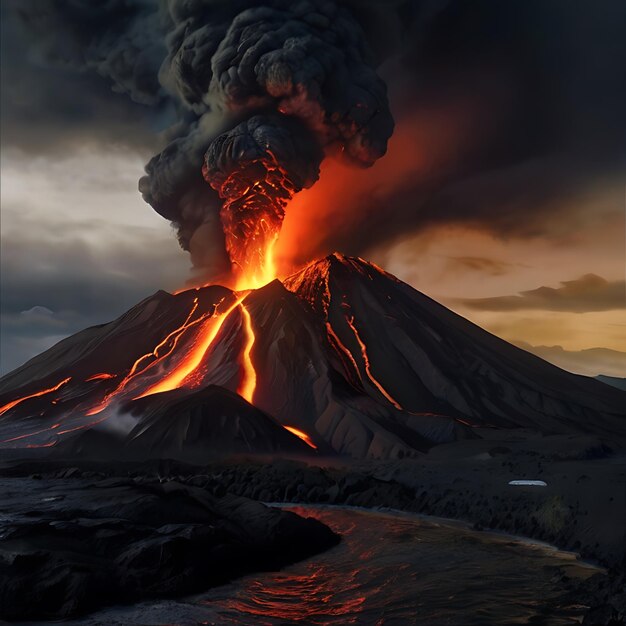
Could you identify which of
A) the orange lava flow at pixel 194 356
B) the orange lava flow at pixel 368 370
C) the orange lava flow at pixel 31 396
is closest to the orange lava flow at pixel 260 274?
the orange lava flow at pixel 194 356

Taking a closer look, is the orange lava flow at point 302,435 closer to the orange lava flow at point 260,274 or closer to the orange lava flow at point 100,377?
the orange lava flow at point 100,377

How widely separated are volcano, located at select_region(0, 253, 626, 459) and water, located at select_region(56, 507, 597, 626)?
18.8 metres

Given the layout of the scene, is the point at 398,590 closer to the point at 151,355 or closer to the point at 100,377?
the point at 100,377

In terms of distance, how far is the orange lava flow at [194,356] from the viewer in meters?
48.8

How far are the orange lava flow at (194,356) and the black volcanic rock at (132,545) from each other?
97.2ft

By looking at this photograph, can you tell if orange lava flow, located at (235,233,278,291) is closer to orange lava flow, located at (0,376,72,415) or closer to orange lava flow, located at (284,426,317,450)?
orange lava flow, located at (0,376,72,415)

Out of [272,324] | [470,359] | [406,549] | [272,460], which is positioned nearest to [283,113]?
[272,324]

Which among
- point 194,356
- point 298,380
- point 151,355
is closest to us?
point 298,380

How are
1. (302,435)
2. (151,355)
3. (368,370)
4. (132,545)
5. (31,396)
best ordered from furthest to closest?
(151,355) → (368,370) → (31,396) → (302,435) → (132,545)

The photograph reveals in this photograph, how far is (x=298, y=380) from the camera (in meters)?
47.6

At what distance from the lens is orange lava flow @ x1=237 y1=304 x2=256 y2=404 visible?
152ft

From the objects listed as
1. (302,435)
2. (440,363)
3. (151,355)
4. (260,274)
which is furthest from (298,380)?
(260,274)

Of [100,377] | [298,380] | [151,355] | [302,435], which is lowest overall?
[302,435]

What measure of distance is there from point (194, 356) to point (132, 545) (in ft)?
134
